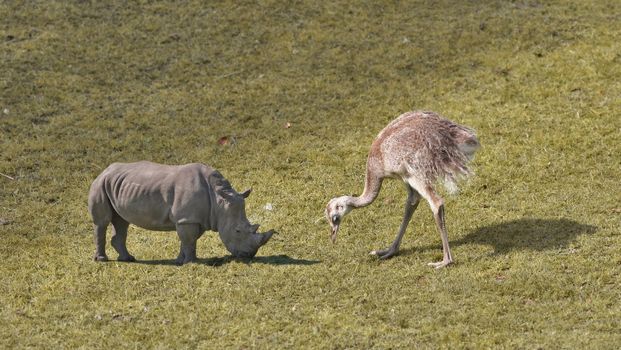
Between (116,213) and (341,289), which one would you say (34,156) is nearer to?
(116,213)

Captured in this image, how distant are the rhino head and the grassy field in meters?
0.25

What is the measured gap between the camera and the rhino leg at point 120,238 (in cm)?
1264

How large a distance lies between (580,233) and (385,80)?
23.7 feet

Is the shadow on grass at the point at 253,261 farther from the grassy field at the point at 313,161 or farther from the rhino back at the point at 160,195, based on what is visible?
the rhino back at the point at 160,195

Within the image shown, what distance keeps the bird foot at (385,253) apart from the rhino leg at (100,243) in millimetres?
3545

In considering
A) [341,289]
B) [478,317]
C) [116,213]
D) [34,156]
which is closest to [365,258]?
[341,289]

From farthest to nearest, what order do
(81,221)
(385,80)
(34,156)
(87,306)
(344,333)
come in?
(385,80) → (34,156) → (81,221) → (87,306) → (344,333)

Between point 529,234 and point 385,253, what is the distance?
1.96 meters

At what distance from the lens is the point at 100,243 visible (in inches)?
495

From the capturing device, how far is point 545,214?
13.5 metres

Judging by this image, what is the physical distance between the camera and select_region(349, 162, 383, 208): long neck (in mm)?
12891

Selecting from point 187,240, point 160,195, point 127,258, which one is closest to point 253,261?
point 187,240

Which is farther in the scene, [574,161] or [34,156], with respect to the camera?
[34,156]

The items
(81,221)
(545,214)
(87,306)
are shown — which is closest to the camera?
(87,306)
